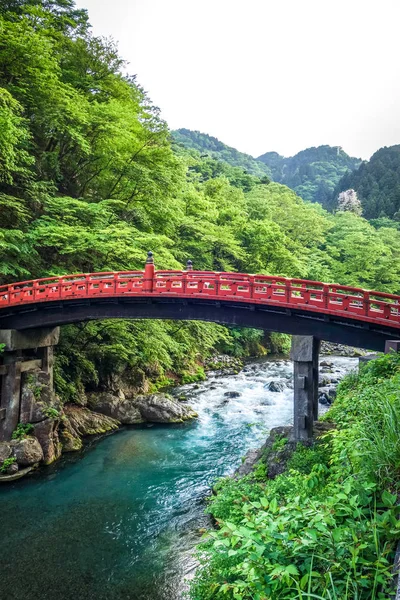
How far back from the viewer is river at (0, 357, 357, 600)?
27.7 feet

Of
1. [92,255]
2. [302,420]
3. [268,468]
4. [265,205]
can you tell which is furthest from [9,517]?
[265,205]

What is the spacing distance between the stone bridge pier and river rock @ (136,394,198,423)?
5.36m

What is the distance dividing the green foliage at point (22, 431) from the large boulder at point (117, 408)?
4810 millimetres

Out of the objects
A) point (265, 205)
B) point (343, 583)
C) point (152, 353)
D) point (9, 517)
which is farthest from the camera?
point (265, 205)

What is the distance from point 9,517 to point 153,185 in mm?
17071

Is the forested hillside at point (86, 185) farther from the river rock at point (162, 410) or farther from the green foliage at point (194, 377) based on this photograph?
the river rock at point (162, 410)

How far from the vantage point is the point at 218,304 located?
13.5 meters

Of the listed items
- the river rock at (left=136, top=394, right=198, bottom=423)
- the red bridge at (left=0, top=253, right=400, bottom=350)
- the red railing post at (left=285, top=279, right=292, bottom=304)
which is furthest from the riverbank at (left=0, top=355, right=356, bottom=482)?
the red railing post at (left=285, top=279, right=292, bottom=304)

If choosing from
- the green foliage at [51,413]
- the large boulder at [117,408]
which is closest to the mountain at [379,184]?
the large boulder at [117,408]

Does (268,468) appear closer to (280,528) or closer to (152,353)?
(280,528)

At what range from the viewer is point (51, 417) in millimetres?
14930

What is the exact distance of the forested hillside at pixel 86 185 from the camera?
640 inches

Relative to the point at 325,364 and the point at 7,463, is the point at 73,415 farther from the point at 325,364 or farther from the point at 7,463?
the point at 325,364

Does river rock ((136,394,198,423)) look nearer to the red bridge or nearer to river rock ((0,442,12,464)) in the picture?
the red bridge
